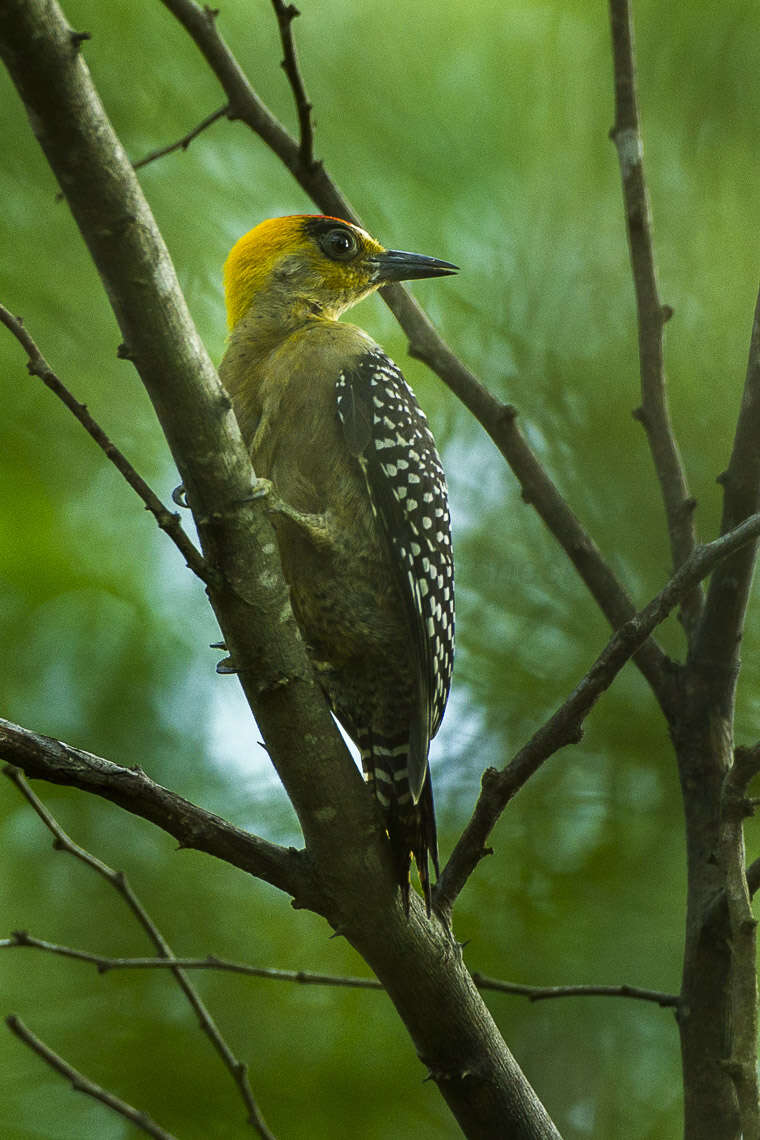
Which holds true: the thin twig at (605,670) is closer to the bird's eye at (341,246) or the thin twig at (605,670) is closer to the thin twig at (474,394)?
the thin twig at (474,394)

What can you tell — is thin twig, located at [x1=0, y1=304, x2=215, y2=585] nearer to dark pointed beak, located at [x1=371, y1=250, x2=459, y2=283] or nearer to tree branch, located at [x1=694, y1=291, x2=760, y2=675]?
tree branch, located at [x1=694, y1=291, x2=760, y2=675]

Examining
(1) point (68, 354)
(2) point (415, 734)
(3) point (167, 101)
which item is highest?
(3) point (167, 101)

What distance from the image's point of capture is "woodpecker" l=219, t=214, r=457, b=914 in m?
3.42

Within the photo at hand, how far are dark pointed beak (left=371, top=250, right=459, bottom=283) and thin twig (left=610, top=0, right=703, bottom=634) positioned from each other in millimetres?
923

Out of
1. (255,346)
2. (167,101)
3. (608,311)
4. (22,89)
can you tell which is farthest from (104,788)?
(167,101)

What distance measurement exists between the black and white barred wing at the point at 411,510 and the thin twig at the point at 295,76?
2.31ft

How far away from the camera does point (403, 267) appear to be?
4.29 meters

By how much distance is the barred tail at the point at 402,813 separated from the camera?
107 inches

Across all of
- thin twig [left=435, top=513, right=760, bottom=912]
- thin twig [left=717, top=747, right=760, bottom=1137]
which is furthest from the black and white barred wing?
thin twig [left=717, top=747, right=760, bottom=1137]

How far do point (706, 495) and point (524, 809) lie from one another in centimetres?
140

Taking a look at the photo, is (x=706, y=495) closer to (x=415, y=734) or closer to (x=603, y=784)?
(x=603, y=784)

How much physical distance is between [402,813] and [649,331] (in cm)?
173

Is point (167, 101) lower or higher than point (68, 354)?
higher

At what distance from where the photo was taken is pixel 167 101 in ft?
16.2
